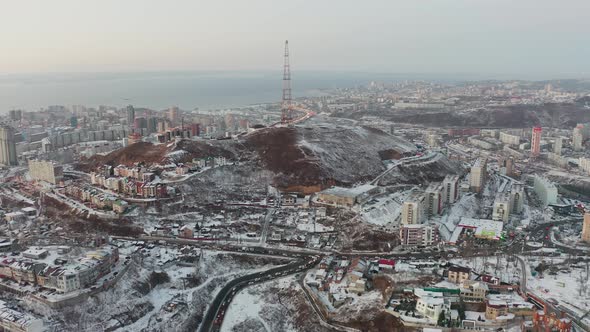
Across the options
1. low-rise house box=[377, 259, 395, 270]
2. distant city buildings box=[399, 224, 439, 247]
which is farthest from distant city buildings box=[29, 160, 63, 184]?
distant city buildings box=[399, 224, 439, 247]

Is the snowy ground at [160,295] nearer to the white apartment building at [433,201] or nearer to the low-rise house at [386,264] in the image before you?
the low-rise house at [386,264]

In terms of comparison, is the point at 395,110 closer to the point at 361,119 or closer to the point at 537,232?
the point at 361,119

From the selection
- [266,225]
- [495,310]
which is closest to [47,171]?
[266,225]

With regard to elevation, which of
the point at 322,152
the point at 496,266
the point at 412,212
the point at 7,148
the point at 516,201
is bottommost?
the point at 496,266

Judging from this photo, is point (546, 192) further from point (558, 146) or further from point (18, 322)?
point (18, 322)

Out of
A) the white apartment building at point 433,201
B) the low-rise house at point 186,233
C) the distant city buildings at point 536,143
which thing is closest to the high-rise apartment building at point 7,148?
the low-rise house at point 186,233

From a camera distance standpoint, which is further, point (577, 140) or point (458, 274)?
point (577, 140)

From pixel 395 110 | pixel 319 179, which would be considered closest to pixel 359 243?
pixel 319 179

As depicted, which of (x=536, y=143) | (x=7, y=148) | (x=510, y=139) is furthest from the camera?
(x=510, y=139)

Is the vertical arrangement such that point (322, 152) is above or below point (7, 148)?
above

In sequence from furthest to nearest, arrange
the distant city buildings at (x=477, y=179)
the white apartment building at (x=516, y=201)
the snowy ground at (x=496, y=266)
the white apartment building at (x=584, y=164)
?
1. the white apartment building at (x=584, y=164)
2. the distant city buildings at (x=477, y=179)
3. the white apartment building at (x=516, y=201)
4. the snowy ground at (x=496, y=266)
